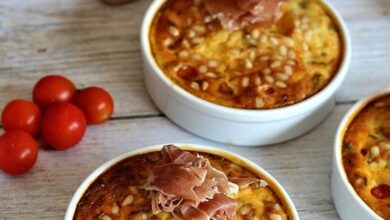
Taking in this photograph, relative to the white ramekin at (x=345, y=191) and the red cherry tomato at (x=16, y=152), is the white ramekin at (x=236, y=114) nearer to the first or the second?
the white ramekin at (x=345, y=191)

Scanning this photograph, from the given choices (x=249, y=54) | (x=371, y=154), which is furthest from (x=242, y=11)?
(x=371, y=154)

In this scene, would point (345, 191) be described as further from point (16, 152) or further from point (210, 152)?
point (16, 152)

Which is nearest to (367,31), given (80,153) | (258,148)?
(258,148)

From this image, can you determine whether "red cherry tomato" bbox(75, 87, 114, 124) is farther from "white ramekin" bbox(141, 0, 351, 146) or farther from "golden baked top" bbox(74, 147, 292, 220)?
"golden baked top" bbox(74, 147, 292, 220)

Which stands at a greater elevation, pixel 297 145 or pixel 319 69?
pixel 319 69

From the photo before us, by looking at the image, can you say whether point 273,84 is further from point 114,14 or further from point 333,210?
point 114,14

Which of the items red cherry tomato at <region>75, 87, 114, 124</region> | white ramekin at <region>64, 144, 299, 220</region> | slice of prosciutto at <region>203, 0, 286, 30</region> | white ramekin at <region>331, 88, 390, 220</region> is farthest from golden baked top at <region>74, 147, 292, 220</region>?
slice of prosciutto at <region>203, 0, 286, 30</region>
